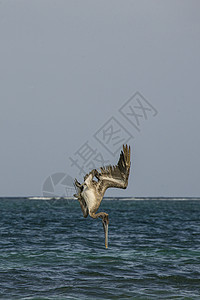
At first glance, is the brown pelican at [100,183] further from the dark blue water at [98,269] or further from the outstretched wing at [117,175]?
the dark blue water at [98,269]

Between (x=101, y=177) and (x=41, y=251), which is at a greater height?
(x=101, y=177)

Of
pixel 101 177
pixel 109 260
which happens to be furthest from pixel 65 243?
pixel 101 177

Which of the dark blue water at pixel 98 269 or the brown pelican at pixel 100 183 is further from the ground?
the brown pelican at pixel 100 183

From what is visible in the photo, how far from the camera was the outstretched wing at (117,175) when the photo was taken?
11719 millimetres

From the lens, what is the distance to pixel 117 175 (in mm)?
11930

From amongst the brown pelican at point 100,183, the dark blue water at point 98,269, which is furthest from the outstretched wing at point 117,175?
the dark blue water at point 98,269

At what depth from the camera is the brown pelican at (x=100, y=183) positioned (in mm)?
11709

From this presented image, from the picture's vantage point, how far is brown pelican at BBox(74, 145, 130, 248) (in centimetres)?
1171

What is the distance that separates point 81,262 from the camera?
24828 millimetres

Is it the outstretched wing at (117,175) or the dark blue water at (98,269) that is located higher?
the outstretched wing at (117,175)

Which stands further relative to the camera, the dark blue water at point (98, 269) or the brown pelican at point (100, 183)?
the dark blue water at point (98, 269)

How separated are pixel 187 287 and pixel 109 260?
6999 mm

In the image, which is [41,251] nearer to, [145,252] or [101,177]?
[145,252]

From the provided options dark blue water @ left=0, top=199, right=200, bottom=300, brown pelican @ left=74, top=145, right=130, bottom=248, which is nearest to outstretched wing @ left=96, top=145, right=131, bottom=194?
brown pelican @ left=74, top=145, right=130, bottom=248
